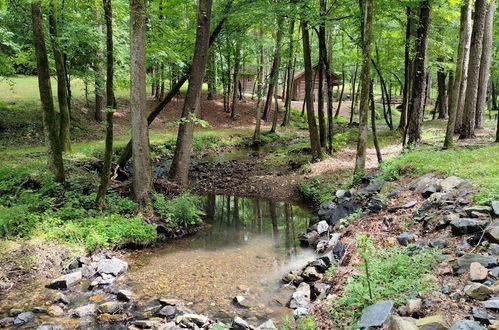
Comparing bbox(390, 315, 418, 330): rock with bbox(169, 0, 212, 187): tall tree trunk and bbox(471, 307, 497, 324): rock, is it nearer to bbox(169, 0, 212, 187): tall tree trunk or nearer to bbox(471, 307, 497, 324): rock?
bbox(471, 307, 497, 324): rock

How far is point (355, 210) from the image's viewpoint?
9055 mm

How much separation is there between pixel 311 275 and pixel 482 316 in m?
3.32

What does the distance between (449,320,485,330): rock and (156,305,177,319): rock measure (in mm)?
3804

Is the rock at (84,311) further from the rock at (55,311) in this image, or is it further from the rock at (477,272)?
the rock at (477,272)

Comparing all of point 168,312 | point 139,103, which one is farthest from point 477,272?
point 139,103

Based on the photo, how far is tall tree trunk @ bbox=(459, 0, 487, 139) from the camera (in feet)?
43.8

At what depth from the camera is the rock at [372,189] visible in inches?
366

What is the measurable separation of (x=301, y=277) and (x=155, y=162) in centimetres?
1219

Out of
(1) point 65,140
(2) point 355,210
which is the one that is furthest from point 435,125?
(1) point 65,140

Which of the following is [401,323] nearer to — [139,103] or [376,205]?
[376,205]

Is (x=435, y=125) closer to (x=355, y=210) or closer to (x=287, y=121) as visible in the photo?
Result: (x=287, y=121)

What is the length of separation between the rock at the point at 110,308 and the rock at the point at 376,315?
12.3 feet

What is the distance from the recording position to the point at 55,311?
18.5 ft

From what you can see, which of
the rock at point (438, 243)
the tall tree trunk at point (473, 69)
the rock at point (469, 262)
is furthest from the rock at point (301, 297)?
the tall tree trunk at point (473, 69)
